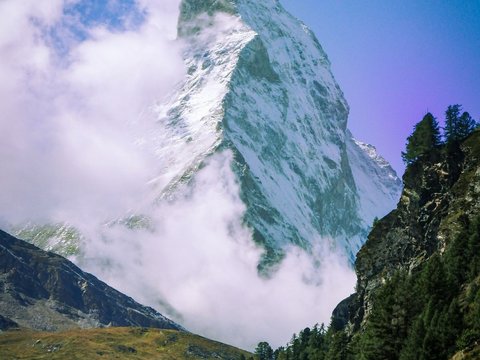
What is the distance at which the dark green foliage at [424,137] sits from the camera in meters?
115

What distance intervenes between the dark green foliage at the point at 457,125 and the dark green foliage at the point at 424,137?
259 cm

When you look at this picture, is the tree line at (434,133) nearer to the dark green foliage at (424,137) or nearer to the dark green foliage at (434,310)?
the dark green foliage at (424,137)

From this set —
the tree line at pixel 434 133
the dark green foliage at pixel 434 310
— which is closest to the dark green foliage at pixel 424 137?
the tree line at pixel 434 133

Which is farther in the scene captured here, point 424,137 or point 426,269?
point 424,137

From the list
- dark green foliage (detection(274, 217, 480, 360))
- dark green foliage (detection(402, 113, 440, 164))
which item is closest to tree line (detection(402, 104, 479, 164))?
dark green foliage (detection(402, 113, 440, 164))

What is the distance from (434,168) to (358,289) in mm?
25027

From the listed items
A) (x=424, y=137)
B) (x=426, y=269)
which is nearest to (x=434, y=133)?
(x=424, y=137)

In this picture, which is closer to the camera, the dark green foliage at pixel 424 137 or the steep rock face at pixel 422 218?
the steep rock face at pixel 422 218

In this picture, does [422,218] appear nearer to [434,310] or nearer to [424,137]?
[424,137]

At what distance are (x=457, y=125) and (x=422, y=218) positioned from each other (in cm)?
1697

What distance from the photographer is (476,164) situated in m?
102

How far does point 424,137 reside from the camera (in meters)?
116

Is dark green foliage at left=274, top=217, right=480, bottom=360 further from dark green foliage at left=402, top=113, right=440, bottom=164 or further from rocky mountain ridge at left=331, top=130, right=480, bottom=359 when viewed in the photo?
dark green foliage at left=402, top=113, right=440, bottom=164

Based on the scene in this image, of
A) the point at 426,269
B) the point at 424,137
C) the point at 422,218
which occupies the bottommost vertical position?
the point at 426,269
